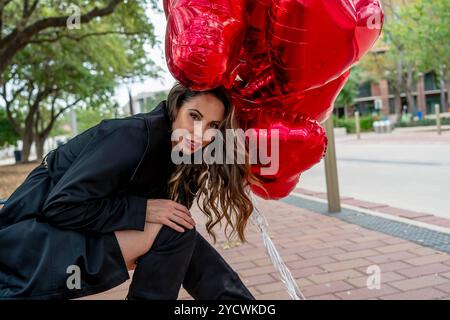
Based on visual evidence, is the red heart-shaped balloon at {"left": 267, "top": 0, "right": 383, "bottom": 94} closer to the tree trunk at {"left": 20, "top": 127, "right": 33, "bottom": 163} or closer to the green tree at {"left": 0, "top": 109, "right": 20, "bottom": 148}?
the tree trunk at {"left": 20, "top": 127, "right": 33, "bottom": 163}

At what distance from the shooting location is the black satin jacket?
1.56 metres

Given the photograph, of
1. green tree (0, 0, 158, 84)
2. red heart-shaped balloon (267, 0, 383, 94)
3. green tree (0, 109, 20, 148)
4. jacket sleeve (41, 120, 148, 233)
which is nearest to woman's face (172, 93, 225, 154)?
jacket sleeve (41, 120, 148, 233)

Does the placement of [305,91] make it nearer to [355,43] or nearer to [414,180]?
[355,43]

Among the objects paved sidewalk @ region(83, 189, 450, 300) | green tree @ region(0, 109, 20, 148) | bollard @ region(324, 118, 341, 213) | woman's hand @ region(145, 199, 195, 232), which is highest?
green tree @ region(0, 109, 20, 148)

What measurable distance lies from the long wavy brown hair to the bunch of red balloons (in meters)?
0.08

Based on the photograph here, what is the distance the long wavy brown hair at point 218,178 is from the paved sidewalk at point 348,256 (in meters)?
1.12

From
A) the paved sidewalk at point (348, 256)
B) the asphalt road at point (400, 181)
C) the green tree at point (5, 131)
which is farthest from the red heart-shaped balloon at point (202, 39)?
the green tree at point (5, 131)

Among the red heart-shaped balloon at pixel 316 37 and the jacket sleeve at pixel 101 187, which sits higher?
the red heart-shaped balloon at pixel 316 37

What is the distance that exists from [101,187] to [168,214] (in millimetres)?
273

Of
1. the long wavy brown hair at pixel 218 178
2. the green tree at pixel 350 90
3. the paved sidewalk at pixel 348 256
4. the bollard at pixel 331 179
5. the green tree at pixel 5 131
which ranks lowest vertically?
the paved sidewalk at pixel 348 256

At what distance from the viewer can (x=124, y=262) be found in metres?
1.71

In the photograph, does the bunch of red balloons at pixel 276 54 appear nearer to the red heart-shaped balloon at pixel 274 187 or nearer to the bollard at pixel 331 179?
the red heart-shaped balloon at pixel 274 187

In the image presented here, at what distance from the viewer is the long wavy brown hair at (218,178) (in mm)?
1765

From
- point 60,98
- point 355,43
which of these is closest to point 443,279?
point 355,43
